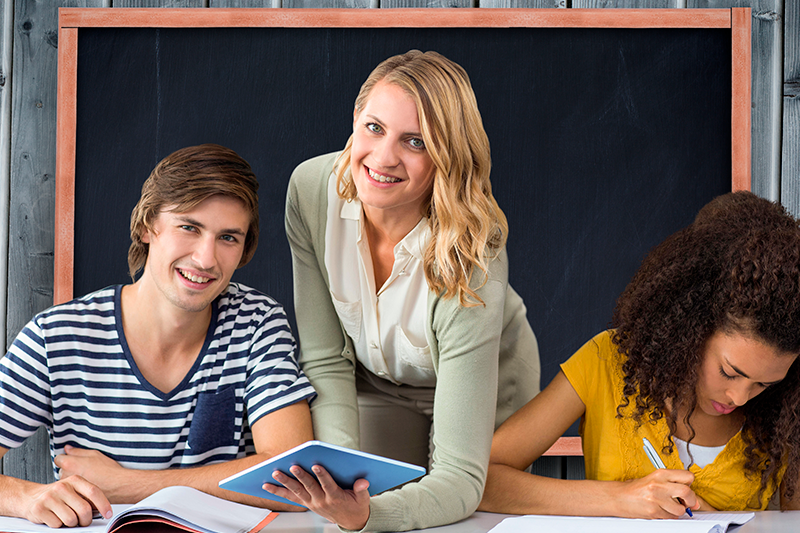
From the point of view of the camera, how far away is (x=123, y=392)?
1134 millimetres

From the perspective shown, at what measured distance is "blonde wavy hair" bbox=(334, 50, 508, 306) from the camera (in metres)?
1.03

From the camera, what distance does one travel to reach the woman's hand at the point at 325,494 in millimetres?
746

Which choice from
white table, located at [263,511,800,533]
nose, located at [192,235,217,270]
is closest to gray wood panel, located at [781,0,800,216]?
white table, located at [263,511,800,533]

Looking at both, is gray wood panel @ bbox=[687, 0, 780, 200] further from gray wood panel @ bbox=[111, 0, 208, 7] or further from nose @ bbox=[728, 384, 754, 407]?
gray wood panel @ bbox=[111, 0, 208, 7]

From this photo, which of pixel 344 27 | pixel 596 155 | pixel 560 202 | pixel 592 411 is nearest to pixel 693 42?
pixel 596 155

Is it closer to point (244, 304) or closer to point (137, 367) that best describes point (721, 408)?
point (244, 304)

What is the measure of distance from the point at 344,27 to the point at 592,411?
1041mm

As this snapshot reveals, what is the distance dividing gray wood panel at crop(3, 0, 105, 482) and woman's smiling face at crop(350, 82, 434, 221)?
0.94 metres

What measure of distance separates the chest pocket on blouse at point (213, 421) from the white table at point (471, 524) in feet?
0.78

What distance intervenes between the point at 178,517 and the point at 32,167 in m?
1.17

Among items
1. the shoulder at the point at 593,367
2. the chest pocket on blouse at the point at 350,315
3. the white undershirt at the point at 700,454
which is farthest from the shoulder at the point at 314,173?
the white undershirt at the point at 700,454

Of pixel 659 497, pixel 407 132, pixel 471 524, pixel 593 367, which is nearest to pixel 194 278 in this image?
pixel 407 132

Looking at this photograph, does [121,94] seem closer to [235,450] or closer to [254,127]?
[254,127]

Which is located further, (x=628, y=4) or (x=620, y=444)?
(x=628, y=4)
